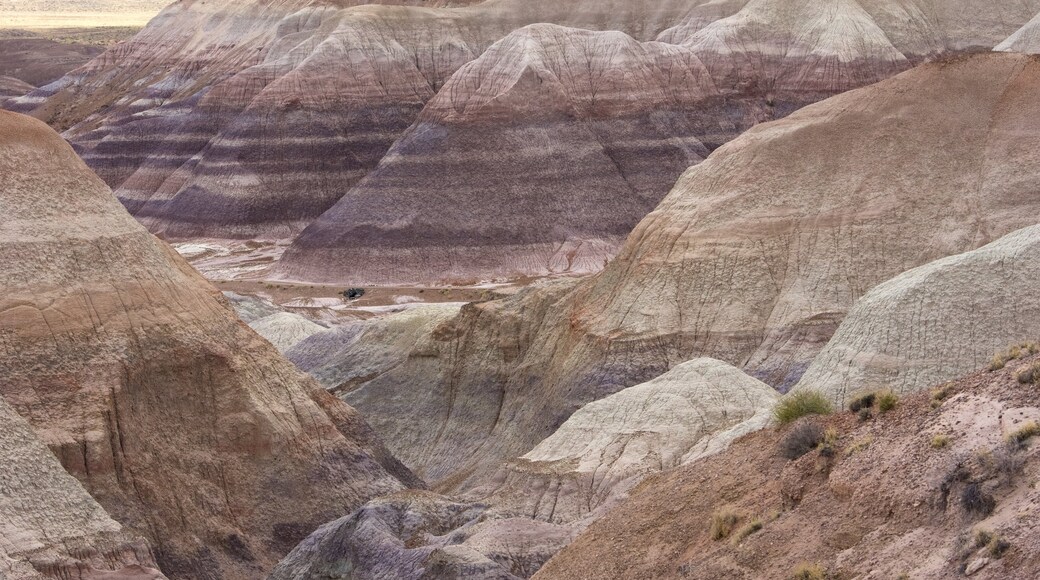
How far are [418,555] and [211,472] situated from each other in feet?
29.9

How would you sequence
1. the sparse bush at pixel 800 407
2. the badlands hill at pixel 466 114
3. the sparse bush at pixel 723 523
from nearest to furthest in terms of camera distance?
the sparse bush at pixel 723 523
the sparse bush at pixel 800 407
the badlands hill at pixel 466 114

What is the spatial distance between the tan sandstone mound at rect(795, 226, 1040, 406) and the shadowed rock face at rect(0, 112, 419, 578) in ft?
32.1

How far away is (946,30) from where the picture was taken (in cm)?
9856

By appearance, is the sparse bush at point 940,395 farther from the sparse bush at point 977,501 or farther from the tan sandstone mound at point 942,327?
the tan sandstone mound at point 942,327

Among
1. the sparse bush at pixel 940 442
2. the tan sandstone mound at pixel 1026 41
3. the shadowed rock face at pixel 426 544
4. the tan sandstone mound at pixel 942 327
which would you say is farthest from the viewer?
the tan sandstone mound at pixel 1026 41

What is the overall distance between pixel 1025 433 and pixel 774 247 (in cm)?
2510

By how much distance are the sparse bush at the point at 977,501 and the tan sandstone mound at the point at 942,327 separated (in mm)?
12602

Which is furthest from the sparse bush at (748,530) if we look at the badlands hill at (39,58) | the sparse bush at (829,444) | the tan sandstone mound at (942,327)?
the badlands hill at (39,58)

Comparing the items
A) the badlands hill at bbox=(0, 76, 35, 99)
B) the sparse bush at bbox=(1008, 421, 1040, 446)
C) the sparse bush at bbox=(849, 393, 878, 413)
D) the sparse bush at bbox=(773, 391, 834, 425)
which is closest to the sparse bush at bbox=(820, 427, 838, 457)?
the sparse bush at bbox=(849, 393, 878, 413)

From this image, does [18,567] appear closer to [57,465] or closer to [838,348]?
[57,465]

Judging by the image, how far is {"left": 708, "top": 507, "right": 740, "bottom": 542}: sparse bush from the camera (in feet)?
53.7

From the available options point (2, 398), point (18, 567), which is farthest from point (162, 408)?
point (18, 567)

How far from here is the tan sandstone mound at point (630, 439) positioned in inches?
1025

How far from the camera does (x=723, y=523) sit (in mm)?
16422
